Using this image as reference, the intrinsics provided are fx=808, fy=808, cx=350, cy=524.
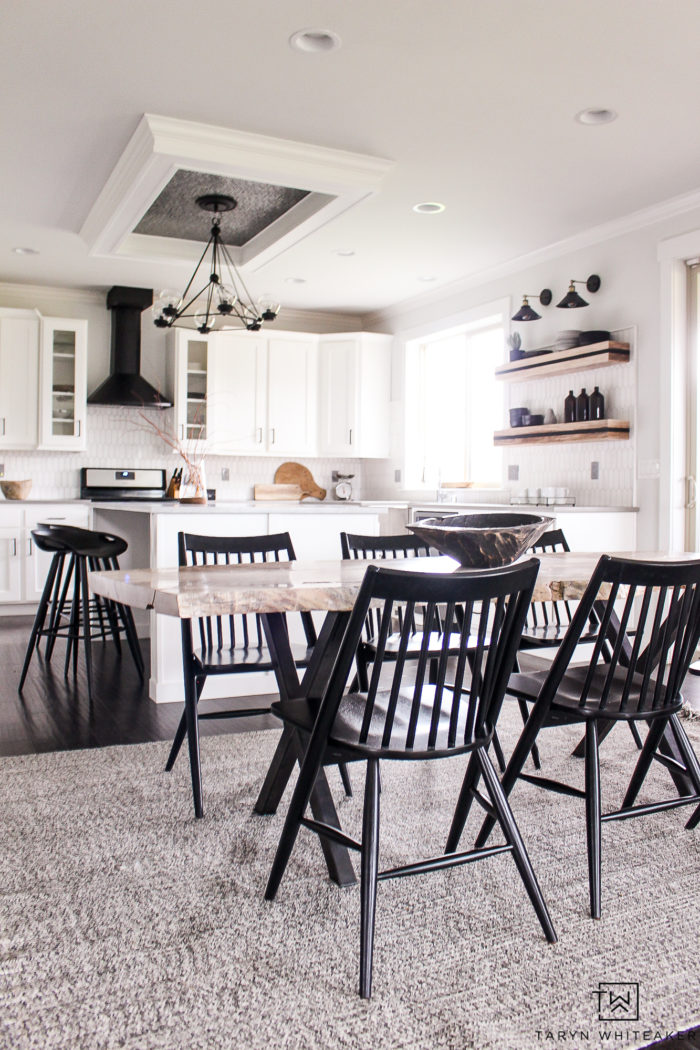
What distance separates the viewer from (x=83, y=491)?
23.0 ft

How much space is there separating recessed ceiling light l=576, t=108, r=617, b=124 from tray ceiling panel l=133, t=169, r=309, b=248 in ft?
4.85

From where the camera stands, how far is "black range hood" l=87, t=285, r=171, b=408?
6840mm

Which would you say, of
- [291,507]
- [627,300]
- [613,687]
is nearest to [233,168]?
[291,507]

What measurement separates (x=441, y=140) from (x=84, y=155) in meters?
1.78

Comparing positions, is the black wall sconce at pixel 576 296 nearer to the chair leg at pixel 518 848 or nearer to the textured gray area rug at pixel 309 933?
the textured gray area rug at pixel 309 933

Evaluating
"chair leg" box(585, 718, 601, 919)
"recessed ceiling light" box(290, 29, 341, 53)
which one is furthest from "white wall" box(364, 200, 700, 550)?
"chair leg" box(585, 718, 601, 919)

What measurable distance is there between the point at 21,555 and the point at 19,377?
1491mm

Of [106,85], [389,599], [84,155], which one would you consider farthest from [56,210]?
[389,599]

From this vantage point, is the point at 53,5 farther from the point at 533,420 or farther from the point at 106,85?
the point at 533,420

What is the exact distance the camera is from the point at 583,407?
5074 mm

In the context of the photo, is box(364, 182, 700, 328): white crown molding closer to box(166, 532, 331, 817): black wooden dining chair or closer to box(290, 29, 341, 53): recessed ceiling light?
box(290, 29, 341, 53): recessed ceiling light

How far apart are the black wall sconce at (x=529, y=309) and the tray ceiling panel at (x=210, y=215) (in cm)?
168

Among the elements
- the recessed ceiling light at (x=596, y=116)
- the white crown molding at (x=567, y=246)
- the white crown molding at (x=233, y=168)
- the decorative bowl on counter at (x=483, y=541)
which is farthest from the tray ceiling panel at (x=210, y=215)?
the decorative bowl on counter at (x=483, y=541)

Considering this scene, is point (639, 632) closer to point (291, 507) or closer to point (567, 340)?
point (291, 507)
